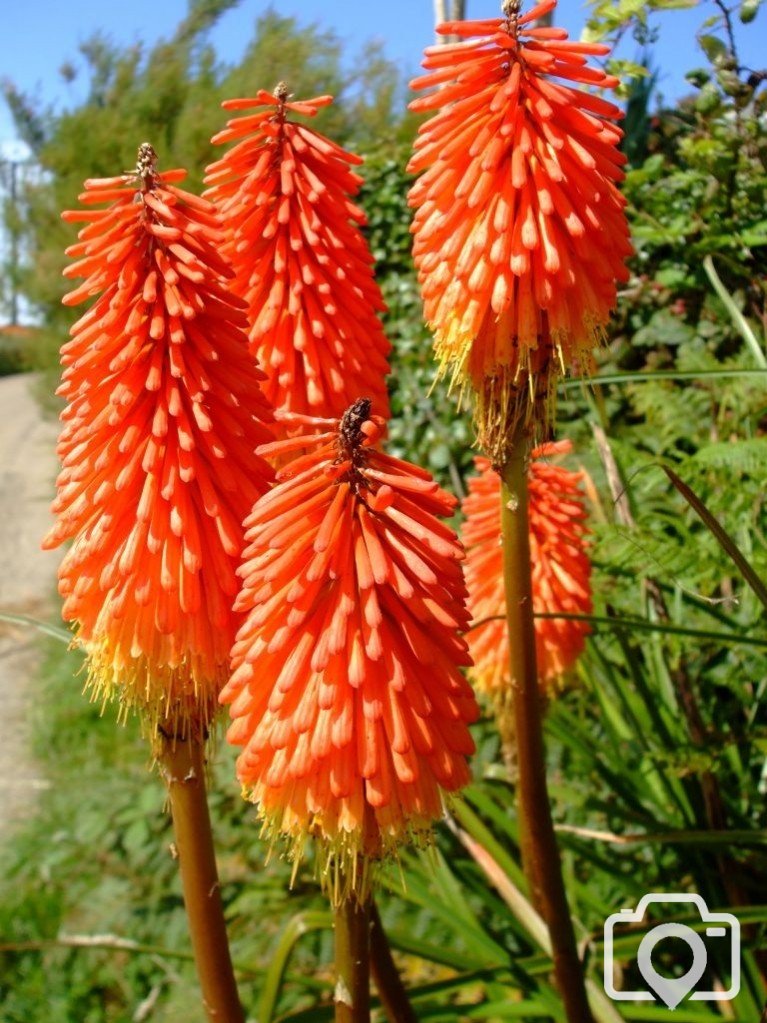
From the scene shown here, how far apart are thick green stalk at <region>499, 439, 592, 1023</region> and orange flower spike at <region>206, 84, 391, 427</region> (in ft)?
1.26

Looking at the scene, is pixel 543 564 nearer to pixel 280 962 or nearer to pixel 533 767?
pixel 533 767

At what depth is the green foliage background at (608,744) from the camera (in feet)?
8.09

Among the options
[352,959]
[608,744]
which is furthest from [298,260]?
[608,744]

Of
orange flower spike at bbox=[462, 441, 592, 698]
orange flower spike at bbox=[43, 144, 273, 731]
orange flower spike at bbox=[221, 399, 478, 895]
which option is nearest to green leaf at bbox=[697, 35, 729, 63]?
orange flower spike at bbox=[462, 441, 592, 698]

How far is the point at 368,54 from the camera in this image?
1027 cm

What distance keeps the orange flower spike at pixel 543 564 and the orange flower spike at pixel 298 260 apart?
0.65 metres

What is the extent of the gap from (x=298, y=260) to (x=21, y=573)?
8.70 meters

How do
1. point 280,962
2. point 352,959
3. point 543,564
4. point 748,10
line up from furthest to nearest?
point 748,10
point 543,564
point 280,962
point 352,959

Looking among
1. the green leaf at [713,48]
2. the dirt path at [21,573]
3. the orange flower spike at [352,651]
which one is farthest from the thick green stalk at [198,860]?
the dirt path at [21,573]

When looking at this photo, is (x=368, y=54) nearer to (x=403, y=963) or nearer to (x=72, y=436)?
(x=403, y=963)

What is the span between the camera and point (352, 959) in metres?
1.45
